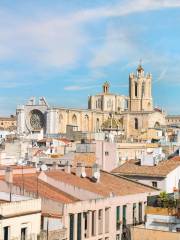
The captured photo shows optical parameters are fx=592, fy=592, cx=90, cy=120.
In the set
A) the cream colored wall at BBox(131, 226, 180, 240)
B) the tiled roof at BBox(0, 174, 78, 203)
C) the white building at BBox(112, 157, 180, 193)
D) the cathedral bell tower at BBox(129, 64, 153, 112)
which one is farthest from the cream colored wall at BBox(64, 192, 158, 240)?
the cathedral bell tower at BBox(129, 64, 153, 112)

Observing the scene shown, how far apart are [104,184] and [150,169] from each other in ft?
21.8

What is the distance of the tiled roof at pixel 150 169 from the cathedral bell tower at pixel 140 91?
102852 millimetres

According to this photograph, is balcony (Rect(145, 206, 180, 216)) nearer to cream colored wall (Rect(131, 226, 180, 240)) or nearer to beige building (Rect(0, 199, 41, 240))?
cream colored wall (Rect(131, 226, 180, 240))

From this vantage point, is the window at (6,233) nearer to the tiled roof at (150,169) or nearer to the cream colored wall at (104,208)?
the cream colored wall at (104,208)

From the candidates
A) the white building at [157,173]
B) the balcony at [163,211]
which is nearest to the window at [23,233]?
the balcony at [163,211]

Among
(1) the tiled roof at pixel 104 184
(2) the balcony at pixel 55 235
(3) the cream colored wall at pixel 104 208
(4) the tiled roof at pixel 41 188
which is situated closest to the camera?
(2) the balcony at pixel 55 235

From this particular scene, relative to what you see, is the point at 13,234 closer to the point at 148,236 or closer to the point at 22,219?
the point at 22,219

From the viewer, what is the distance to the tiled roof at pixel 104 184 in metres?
30.7

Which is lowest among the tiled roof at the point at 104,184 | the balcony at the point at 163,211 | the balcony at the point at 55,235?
the balcony at the point at 55,235

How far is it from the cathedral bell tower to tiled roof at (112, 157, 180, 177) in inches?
4049

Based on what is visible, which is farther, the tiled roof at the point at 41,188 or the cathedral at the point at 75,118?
the cathedral at the point at 75,118

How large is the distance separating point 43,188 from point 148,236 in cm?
713

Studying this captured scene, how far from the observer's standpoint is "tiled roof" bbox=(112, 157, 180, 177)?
38.0 metres

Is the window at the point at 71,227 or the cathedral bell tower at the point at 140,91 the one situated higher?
the cathedral bell tower at the point at 140,91
